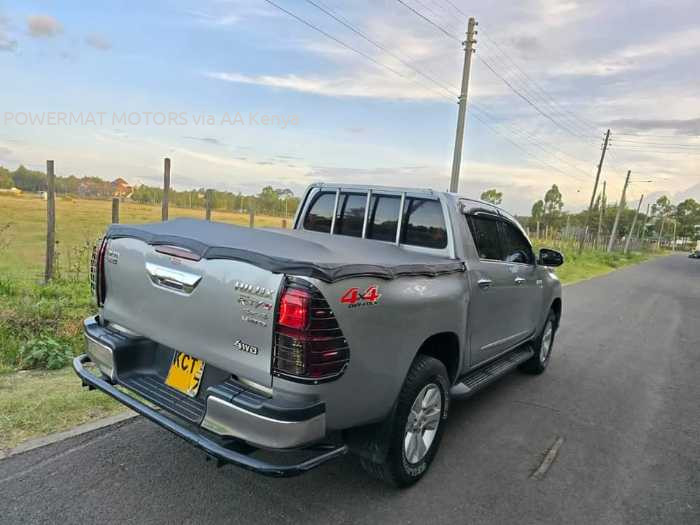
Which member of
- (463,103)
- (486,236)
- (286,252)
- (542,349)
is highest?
(463,103)

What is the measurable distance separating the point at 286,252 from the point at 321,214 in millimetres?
2112

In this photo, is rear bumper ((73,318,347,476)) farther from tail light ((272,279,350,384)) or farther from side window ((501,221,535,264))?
side window ((501,221,535,264))

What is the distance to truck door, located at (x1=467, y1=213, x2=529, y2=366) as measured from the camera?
150 inches

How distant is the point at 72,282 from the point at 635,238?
89.8m

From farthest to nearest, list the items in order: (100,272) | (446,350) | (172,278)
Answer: (446,350) → (100,272) → (172,278)

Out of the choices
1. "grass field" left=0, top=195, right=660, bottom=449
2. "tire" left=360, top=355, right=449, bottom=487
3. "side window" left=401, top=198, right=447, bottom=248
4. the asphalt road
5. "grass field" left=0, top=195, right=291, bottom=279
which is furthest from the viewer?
"grass field" left=0, top=195, right=291, bottom=279

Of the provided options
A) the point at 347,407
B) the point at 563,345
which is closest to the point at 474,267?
the point at 347,407

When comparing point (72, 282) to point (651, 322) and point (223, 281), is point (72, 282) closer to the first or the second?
point (223, 281)

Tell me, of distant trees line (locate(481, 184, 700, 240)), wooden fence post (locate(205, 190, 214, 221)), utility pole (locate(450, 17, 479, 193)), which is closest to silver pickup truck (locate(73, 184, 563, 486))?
wooden fence post (locate(205, 190, 214, 221))

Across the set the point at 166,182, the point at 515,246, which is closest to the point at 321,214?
the point at 515,246

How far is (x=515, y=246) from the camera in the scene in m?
4.87

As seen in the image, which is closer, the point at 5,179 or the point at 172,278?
the point at 172,278

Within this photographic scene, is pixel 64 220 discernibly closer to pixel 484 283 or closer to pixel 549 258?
pixel 549 258

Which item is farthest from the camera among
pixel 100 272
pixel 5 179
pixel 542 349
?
pixel 5 179
